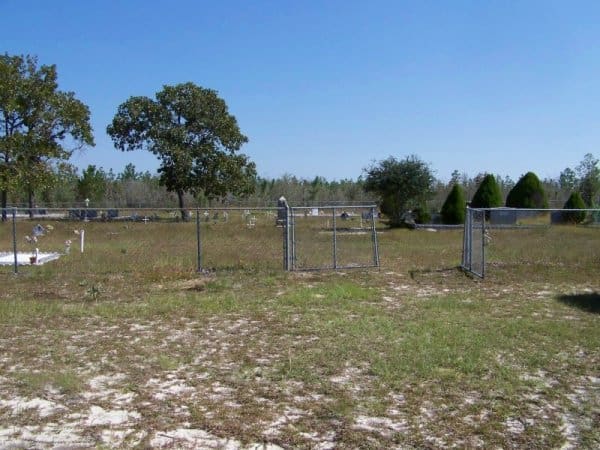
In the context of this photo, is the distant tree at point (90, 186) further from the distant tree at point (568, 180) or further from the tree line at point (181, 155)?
the distant tree at point (568, 180)

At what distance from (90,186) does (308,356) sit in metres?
61.7

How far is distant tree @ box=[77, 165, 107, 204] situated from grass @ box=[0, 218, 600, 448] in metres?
53.3

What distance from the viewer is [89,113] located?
3909 centimetres

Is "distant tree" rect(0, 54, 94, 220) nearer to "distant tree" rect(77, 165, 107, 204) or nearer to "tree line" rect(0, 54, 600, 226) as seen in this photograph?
"tree line" rect(0, 54, 600, 226)

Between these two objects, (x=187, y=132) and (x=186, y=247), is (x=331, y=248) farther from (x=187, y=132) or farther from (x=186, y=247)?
(x=187, y=132)

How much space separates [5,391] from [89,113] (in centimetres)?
3728

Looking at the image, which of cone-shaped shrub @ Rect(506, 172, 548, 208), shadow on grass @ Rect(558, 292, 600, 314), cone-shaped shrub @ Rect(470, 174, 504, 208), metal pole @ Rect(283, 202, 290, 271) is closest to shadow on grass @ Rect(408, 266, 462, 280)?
metal pole @ Rect(283, 202, 290, 271)

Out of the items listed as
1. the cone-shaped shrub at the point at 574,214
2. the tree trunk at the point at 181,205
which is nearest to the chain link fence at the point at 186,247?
the tree trunk at the point at 181,205

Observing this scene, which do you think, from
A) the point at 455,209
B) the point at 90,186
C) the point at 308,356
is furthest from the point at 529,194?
the point at 90,186

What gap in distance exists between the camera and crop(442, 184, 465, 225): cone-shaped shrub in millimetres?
31781

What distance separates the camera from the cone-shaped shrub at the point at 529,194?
3275cm

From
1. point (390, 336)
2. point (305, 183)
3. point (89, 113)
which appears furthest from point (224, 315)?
point (305, 183)

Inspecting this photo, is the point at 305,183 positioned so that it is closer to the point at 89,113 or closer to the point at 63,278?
the point at 89,113

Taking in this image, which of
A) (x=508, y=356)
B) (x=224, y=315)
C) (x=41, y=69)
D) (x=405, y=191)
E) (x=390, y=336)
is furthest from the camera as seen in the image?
(x=41, y=69)
